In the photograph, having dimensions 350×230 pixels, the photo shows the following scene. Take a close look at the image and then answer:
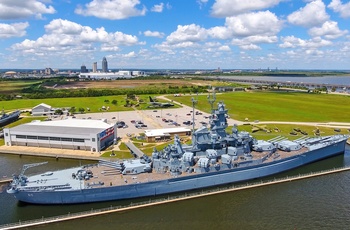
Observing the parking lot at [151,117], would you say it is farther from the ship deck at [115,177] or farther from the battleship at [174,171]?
the battleship at [174,171]

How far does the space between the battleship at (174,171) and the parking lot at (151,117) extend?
31193 mm

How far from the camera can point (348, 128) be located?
7475 cm

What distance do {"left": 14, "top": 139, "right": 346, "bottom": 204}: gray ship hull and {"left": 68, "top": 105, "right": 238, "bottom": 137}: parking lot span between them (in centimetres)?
3451

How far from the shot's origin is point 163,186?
3897 centimetres

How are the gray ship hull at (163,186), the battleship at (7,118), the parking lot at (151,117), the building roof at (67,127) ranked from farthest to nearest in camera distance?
the battleship at (7,118), the parking lot at (151,117), the building roof at (67,127), the gray ship hull at (163,186)

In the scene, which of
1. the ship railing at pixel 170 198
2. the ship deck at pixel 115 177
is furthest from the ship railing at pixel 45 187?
the ship railing at pixel 170 198

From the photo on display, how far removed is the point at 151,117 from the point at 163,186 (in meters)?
55.9

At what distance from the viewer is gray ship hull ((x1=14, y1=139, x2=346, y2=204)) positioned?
3578 cm

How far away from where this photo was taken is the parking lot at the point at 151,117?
79381 mm

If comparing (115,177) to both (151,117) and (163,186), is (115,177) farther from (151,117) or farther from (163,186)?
(151,117)

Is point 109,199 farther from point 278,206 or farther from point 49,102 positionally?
point 49,102

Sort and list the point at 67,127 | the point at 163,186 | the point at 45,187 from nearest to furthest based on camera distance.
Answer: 1. the point at 45,187
2. the point at 163,186
3. the point at 67,127

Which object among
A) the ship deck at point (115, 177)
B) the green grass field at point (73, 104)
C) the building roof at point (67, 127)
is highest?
the building roof at point (67, 127)

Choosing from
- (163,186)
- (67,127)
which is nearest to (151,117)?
(67,127)
